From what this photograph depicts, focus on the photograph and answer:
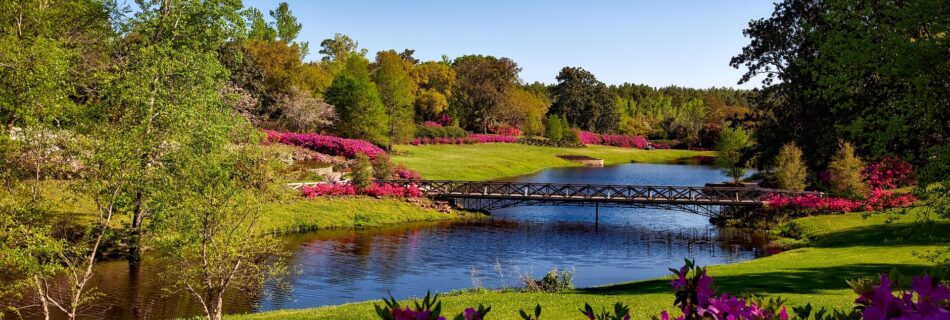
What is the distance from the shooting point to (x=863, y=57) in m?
13.8

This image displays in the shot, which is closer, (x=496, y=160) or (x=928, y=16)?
(x=928, y=16)

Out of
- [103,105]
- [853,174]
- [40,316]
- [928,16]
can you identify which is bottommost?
[40,316]

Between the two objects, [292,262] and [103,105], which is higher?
[103,105]

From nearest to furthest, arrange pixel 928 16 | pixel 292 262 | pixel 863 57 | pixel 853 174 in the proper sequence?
1. pixel 928 16
2. pixel 863 57
3. pixel 292 262
4. pixel 853 174

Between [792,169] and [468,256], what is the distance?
24.6 meters

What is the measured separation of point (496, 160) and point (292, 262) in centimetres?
5497

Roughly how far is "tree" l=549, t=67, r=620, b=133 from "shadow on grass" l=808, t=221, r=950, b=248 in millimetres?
106160

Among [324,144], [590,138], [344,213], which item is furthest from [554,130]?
[344,213]

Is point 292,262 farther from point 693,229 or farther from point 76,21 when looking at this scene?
point 693,229

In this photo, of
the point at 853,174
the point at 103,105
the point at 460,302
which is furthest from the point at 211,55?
the point at 853,174

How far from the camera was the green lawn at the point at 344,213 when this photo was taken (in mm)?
38344

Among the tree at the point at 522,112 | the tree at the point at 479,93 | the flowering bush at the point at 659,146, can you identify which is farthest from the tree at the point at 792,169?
the flowering bush at the point at 659,146

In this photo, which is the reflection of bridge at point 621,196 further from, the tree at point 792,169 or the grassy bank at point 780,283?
the grassy bank at point 780,283

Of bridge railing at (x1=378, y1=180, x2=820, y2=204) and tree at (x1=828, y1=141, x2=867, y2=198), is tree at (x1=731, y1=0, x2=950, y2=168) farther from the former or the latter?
bridge railing at (x1=378, y1=180, x2=820, y2=204)
